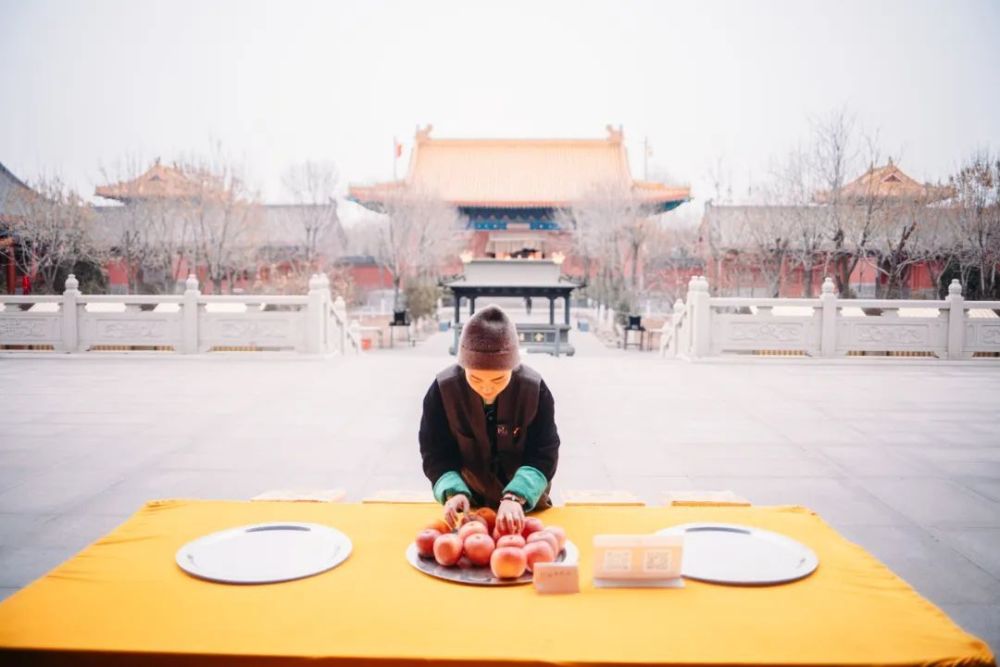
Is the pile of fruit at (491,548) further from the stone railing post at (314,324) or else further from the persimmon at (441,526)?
the stone railing post at (314,324)

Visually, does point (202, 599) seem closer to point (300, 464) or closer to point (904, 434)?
point (300, 464)

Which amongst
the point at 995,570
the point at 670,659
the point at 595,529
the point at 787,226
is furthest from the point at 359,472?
the point at 787,226

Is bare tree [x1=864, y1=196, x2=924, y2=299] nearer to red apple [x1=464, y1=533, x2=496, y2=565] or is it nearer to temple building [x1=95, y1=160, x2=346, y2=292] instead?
temple building [x1=95, y1=160, x2=346, y2=292]

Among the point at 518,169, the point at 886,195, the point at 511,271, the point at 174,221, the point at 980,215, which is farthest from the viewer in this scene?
the point at 518,169

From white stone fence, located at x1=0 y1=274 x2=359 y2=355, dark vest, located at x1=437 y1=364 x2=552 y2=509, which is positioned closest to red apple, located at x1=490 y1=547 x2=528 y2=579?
Answer: dark vest, located at x1=437 y1=364 x2=552 y2=509

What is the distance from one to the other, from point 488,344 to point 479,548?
1.90 ft

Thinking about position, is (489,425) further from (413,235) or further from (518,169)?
(518,169)

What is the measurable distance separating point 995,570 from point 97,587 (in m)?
3.13

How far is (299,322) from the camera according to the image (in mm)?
10617

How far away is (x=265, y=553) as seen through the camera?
182cm

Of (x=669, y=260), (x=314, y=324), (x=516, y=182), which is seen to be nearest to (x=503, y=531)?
(x=314, y=324)

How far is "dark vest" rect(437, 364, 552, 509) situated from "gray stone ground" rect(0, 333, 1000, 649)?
5.30 feet

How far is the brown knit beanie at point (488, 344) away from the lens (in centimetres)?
209

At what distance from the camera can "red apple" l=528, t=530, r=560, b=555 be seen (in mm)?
1732
